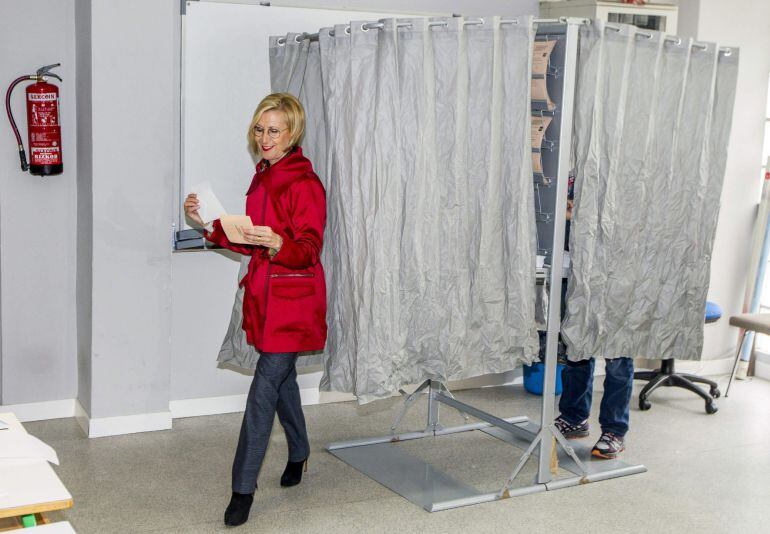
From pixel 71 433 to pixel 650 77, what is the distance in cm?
282

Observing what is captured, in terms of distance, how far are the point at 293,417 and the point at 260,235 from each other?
0.82 meters

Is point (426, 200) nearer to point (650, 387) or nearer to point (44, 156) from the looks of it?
point (44, 156)

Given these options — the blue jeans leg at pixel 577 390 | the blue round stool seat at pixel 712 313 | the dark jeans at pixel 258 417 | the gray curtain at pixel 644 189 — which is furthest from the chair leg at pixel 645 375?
the dark jeans at pixel 258 417

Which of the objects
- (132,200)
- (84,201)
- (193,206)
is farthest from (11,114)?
(193,206)

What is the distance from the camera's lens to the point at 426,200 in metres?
3.13

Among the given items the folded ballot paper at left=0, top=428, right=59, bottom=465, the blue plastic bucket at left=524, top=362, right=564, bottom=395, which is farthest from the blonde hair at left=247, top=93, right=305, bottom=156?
the blue plastic bucket at left=524, top=362, right=564, bottom=395

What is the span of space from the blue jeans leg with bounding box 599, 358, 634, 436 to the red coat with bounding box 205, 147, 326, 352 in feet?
4.46

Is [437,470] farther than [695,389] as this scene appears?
No

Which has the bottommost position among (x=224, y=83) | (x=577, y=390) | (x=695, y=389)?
(x=695, y=389)

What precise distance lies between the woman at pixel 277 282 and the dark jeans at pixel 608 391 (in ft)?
4.49

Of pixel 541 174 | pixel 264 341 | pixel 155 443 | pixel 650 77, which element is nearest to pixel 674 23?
pixel 650 77

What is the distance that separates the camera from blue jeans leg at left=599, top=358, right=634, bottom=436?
3812 mm

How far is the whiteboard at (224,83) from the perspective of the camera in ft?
13.3

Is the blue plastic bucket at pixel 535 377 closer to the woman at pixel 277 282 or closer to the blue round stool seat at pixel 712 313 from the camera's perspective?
the blue round stool seat at pixel 712 313
